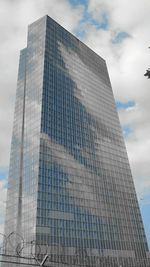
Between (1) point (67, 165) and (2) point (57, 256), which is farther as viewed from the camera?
(1) point (67, 165)

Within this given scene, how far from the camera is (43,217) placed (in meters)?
101

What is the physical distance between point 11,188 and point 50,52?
210 feet

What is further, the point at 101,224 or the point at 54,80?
the point at 54,80

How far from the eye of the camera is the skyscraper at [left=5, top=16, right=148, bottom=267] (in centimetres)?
10550

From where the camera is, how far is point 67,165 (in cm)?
12156

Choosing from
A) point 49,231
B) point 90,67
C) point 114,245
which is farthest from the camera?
point 90,67

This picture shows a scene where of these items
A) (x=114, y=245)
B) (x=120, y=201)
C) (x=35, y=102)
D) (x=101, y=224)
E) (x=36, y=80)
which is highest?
(x=36, y=80)

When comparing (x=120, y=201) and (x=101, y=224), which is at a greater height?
(x=120, y=201)

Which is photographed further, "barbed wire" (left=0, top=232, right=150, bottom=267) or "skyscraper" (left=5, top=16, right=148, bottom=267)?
"skyscraper" (left=5, top=16, right=148, bottom=267)

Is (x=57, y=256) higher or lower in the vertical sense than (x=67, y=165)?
lower

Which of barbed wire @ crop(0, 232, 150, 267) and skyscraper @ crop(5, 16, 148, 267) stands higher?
skyscraper @ crop(5, 16, 148, 267)

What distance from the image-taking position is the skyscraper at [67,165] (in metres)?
106

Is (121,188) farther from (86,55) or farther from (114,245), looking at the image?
(86,55)

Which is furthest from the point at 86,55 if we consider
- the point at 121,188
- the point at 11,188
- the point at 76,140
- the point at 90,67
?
the point at 11,188
